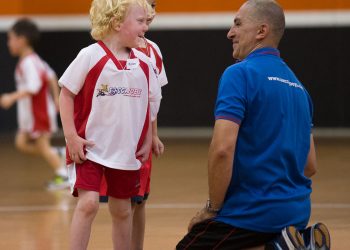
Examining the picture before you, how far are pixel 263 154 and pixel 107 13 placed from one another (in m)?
1.46

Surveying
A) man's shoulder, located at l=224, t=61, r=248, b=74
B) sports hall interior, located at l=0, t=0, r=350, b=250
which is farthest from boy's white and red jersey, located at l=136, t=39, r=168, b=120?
sports hall interior, located at l=0, t=0, r=350, b=250

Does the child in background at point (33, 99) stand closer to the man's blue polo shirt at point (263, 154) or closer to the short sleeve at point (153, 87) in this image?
the short sleeve at point (153, 87)

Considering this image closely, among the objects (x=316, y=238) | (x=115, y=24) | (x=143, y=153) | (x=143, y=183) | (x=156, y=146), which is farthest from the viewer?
(x=156, y=146)

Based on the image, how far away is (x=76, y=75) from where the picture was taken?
5.12m

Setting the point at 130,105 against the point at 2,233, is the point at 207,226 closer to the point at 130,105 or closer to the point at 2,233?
the point at 130,105

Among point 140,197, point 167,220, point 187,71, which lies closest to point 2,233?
point 167,220

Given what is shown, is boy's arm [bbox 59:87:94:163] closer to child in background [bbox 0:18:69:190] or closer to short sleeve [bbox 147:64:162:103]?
short sleeve [bbox 147:64:162:103]

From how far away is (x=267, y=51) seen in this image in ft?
14.5

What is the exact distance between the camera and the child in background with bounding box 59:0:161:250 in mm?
5148

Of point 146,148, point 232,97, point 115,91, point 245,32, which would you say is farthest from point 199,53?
point 232,97

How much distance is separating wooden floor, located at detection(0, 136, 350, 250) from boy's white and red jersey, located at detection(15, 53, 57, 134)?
649 mm

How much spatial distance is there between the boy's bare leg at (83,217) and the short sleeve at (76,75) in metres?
0.61

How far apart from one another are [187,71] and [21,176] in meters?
4.56

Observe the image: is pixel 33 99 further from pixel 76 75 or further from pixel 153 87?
pixel 76 75
